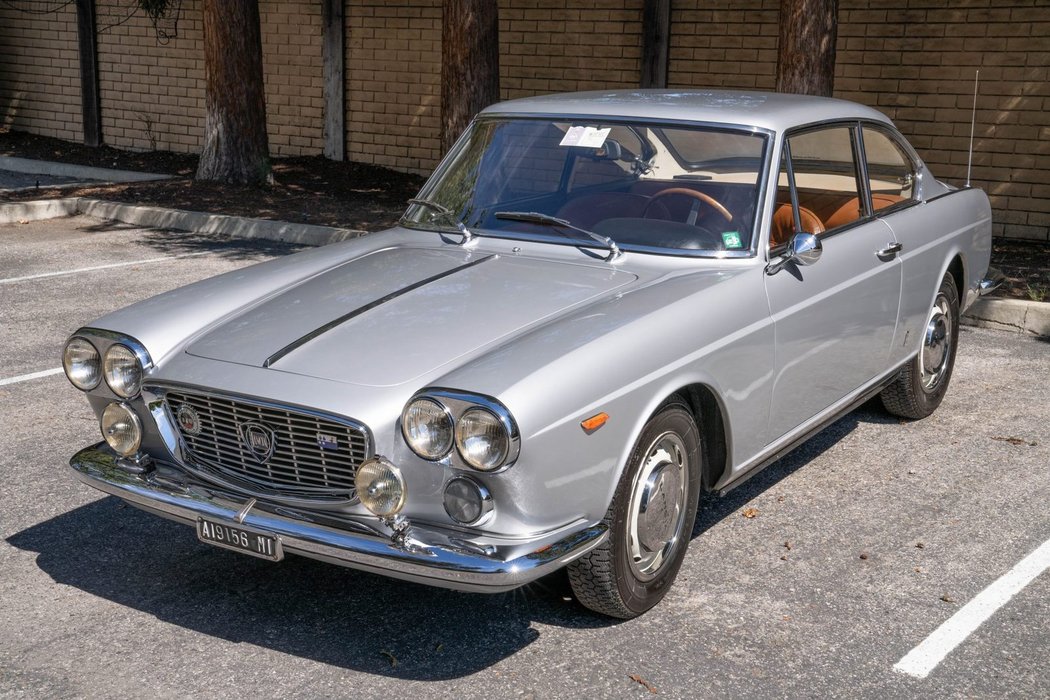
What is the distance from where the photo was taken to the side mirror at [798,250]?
4609 mm

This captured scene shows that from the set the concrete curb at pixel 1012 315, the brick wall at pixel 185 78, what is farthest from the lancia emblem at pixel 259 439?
the brick wall at pixel 185 78

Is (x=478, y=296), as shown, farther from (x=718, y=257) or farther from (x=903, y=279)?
(x=903, y=279)

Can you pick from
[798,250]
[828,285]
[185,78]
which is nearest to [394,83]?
[185,78]

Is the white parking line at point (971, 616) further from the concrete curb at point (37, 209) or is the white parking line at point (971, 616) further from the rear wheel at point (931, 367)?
the concrete curb at point (37, 209)

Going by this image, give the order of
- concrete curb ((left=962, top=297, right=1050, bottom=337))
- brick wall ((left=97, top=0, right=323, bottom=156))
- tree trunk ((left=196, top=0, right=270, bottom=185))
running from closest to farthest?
concrete curb ((left=962, top=297, right=1050, bottom=337)) < tree trunk ((left=196, top=0, right=270, bottom=185)) < brick wall ((left=97, top=0, right=323, bottom=156))

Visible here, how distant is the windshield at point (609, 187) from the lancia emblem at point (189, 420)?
5.16 ft

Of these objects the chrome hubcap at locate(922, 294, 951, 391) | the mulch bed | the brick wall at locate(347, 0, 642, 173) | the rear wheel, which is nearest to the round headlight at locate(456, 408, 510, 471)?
the rear wheel

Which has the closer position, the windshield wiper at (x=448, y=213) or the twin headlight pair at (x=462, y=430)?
the twin headlight pair at (x=462, y=430)

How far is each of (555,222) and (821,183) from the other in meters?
1.41

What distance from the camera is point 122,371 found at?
13.5 ft

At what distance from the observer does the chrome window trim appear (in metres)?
3.39

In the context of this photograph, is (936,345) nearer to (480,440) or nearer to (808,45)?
(480,440)

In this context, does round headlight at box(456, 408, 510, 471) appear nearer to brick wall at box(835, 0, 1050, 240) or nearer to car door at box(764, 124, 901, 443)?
car door at box(764, 124, 901, 443)

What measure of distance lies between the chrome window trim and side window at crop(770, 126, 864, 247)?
198 centimetres
